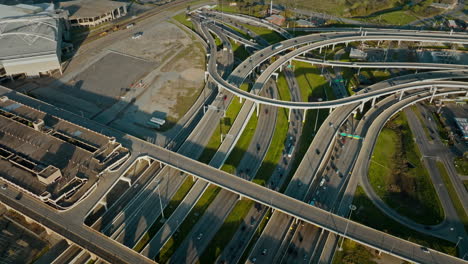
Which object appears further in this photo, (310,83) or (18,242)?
(310,83)

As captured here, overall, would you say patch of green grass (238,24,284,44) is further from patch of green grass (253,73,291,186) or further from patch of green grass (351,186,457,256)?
patch of green grass (351,186,457,256)

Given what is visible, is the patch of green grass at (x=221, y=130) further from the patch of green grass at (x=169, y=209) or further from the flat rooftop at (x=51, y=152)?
the flat rooftop at (x=51, y=152)

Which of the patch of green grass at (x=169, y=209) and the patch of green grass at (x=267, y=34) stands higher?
the patch of green grass at (x=267, y=34)

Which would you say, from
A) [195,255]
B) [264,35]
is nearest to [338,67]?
[264,35]

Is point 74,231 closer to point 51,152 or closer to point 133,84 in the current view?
Result: point 51,152

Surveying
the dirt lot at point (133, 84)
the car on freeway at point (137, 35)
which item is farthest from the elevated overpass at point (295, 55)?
the car on freeway at point (137, 35)

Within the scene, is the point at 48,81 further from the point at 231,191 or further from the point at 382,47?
the point at 382,47

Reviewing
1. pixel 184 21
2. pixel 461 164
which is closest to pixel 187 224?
pixel 461 164

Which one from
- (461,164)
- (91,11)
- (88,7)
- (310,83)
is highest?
(88,7)
